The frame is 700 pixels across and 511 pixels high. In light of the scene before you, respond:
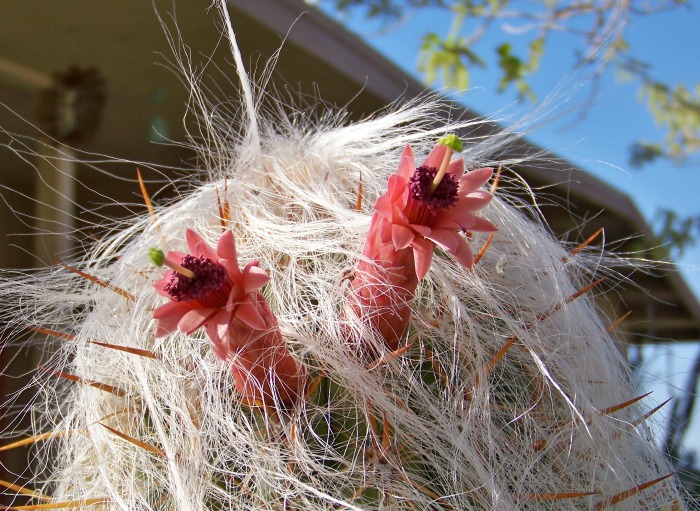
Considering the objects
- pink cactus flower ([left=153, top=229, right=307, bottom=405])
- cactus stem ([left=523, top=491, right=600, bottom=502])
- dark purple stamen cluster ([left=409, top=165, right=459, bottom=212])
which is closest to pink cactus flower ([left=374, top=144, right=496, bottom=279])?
dark purple stamen cluster ([left=409, top=165, right=459, bottom=212])

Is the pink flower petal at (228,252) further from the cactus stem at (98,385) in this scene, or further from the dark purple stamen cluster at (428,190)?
the cactus stem at (98,385)

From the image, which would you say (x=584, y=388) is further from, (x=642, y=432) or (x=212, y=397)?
(x=212, y=397)

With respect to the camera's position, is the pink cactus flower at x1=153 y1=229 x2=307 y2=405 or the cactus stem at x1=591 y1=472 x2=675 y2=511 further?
the cactus stem at x1=591 y1=472 x2=675 y2=511

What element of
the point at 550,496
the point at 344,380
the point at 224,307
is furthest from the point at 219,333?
the point at 550,496

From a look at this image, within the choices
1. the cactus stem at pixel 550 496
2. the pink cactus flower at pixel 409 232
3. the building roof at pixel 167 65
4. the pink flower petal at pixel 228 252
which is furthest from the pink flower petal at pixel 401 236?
the building roof at pixel 167 65

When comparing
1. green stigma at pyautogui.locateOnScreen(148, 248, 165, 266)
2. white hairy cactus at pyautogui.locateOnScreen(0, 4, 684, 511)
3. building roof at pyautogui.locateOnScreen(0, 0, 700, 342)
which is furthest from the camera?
building roof at pyautogui.locateOnScreen(0, 0, 700, 342)

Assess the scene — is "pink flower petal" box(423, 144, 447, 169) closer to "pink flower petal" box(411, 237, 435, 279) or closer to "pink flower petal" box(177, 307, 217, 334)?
"pink flower petal" box(411, 237, 435, 279)

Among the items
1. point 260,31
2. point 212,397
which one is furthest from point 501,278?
point 260,31
